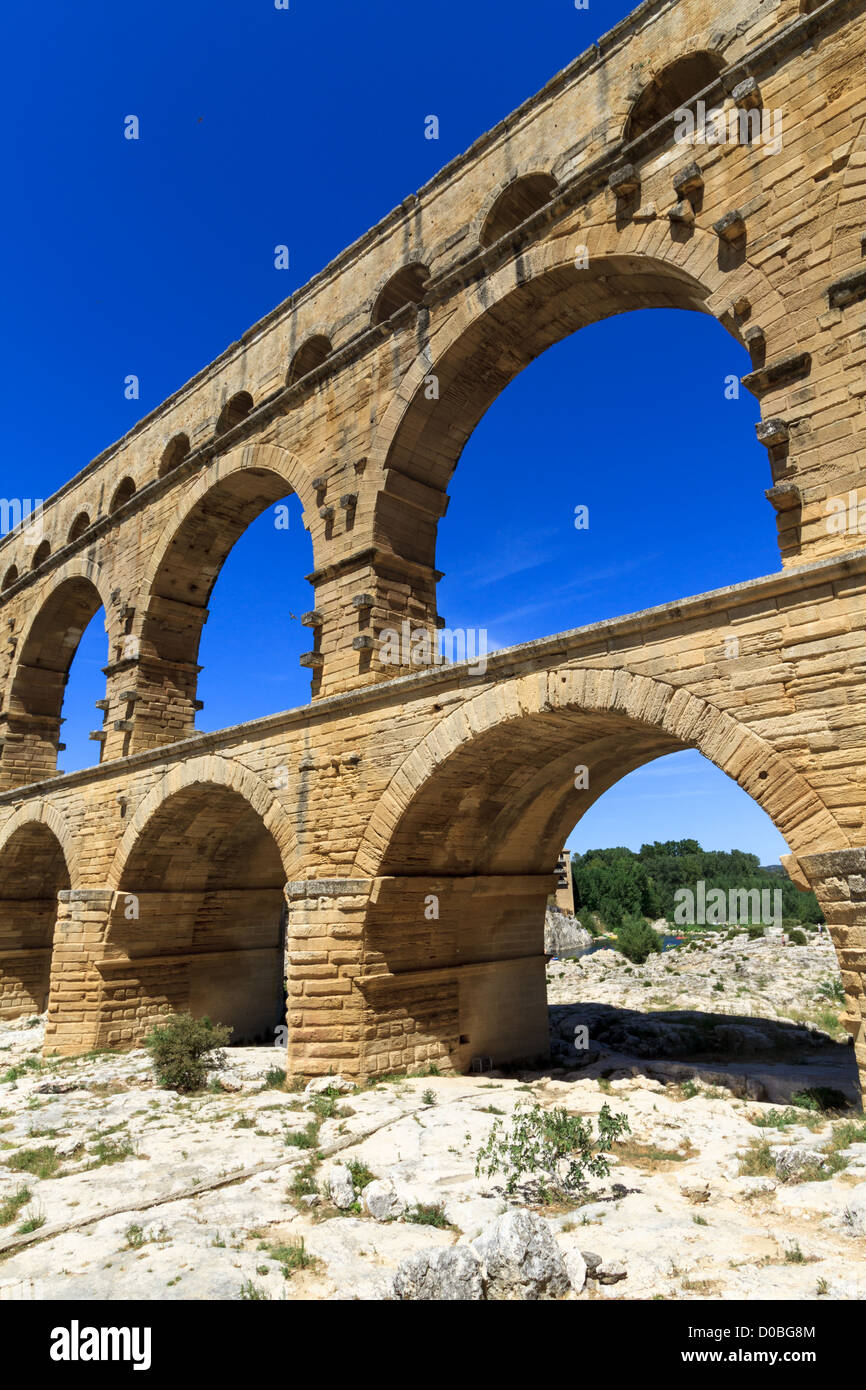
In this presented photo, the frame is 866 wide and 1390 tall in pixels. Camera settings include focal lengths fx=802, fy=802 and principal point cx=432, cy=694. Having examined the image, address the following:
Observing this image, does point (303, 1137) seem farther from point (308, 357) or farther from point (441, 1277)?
point (308, 357)

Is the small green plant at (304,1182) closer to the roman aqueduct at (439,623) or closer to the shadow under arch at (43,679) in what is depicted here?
the roman aqueduct at (439,623)

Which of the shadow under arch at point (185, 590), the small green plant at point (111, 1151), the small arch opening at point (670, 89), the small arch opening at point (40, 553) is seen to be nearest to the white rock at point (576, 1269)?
the small green plant at point (111, 1151)

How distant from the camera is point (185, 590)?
15.2 m

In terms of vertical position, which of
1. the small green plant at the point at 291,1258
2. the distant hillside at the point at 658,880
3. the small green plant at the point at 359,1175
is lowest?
the distant hillside at the point at 658,880

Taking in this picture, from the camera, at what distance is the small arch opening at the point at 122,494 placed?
17.2 meters

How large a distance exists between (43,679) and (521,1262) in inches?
734

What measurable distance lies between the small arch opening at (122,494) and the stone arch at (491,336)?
8.63 m

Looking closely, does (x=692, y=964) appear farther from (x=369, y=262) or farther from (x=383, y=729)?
(x=369, y=262)

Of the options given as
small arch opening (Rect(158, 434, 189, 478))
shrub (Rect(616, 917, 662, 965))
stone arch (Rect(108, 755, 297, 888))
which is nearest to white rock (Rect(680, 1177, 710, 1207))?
stone arch (Rect(108, 755, 297, 888))

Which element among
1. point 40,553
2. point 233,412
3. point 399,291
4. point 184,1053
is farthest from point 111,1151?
point 40,553

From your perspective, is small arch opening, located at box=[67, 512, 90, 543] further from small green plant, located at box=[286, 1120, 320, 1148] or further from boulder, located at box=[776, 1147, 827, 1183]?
boulder, located at box=[776, 1147, 827, 1183]

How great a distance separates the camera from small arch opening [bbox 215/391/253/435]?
47.2 feet

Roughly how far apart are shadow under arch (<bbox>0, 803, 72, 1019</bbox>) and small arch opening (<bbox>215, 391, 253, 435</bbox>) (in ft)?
29.8

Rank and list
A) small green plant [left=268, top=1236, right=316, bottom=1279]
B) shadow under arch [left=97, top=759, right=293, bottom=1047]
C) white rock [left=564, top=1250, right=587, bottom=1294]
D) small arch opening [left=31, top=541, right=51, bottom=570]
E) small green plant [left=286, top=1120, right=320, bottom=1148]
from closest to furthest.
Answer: white rock [left=564, top=1250, right=587, bottom=1294], small green plant [left=268, top=1236, right=316, bottom=1279], small green plant [left=286, top=1120, right=320, bottom=1148], shadow under arch [left=97, top=759, right=293, bottom=1047], small arch opening [left=31, top=541, right=51, bottom=570]
